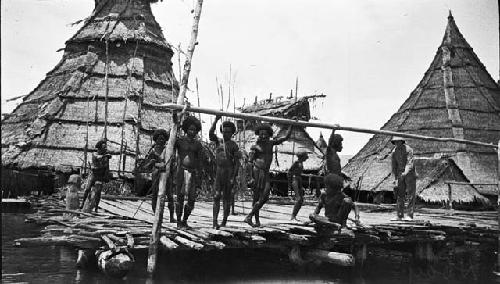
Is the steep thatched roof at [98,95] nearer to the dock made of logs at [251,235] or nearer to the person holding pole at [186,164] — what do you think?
the dock made of logs at [251,235]

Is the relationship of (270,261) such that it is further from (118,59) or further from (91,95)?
(118,59)

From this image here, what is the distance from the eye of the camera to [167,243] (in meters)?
6.31

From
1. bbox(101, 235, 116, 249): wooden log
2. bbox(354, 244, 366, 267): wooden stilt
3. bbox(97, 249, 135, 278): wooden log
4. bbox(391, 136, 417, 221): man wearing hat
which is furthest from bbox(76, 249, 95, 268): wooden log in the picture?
bbox(391, 136, 417, 221): man wearing hat

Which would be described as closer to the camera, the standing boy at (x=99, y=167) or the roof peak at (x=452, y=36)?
the standing boy at (x=99, y=167)

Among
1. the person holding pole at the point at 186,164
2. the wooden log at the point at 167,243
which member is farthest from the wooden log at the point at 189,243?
the person holding pole at the point at 186,164

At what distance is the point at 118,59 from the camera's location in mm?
24266

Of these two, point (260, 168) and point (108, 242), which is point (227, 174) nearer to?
point (260, 168)

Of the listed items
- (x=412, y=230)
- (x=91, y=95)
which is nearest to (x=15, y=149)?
(x=91, y=95)

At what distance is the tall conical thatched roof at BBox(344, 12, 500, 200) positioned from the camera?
19.3 meters

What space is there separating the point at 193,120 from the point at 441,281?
5.75 metres

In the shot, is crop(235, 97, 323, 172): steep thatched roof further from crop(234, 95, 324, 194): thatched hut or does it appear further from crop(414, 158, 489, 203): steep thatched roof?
crop(414, 158, 489, 203): steep thatched roof

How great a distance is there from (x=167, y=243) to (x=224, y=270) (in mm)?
2649

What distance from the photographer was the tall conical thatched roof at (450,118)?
19.3 metres

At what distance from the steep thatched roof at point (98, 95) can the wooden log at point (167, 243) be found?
12.3 meters
